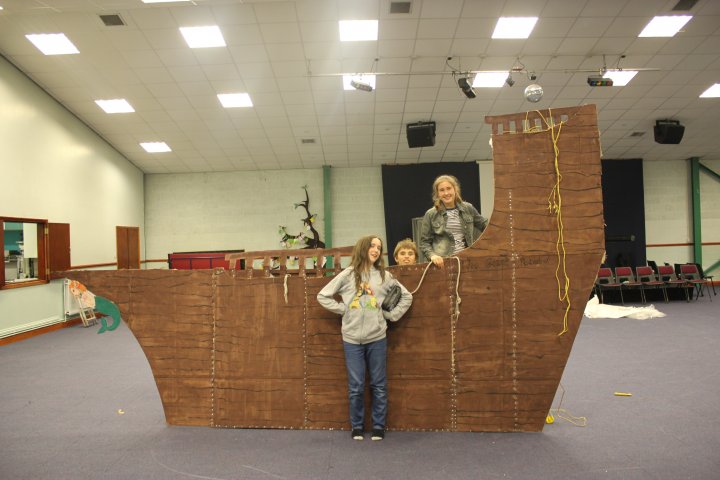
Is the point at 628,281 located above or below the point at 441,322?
below

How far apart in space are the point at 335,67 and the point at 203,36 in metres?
2.08

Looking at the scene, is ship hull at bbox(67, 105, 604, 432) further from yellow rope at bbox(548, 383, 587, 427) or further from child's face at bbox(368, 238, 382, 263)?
yellow rope at bbox(548, 383, 587, 427)

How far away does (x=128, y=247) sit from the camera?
10.5 m

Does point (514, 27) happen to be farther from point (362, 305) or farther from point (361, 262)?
point (362, 305)

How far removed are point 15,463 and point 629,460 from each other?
11.9 feet

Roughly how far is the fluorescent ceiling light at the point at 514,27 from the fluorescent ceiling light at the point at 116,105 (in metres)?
6.68

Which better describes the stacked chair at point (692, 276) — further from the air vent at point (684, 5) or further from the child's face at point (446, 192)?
the child's face at point (446, 192)

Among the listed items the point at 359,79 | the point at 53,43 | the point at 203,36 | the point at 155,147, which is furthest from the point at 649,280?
the point at 53,43

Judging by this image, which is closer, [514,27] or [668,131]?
[514,27]

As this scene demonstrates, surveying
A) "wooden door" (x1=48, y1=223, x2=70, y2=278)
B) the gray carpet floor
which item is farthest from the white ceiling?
the gray carpet floor

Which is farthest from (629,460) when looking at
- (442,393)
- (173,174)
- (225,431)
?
(173,174)

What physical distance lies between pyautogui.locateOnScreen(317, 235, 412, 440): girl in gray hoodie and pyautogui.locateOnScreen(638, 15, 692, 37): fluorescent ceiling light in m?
6.42

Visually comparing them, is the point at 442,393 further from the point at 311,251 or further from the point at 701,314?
the point at 701,314

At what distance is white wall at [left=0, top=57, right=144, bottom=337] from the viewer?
22.1 ft
